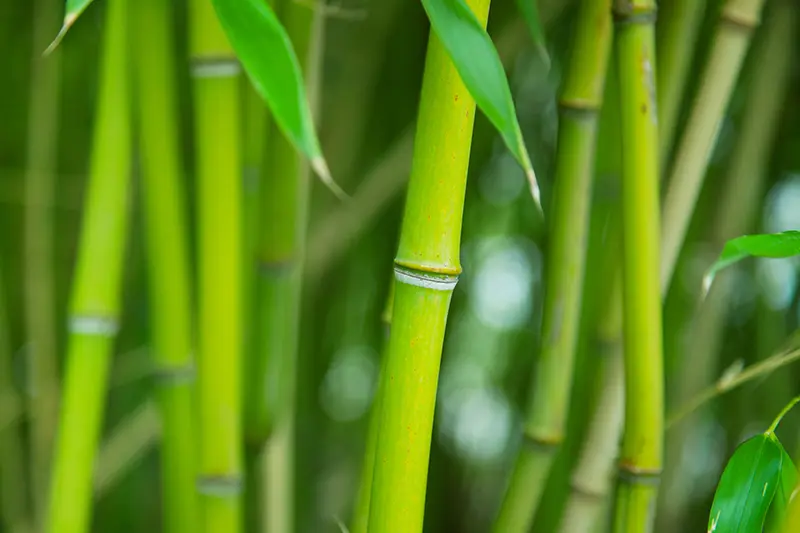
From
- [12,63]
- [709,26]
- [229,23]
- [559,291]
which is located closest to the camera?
[229,23]

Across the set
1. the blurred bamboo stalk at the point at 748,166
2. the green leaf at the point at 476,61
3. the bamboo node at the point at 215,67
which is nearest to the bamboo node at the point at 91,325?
the bamboo node at the point at 215,67

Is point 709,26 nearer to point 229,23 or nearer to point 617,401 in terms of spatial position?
point 617,401

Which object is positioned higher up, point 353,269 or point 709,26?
point 709,26

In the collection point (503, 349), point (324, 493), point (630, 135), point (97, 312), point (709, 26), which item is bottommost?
point (324, 493)

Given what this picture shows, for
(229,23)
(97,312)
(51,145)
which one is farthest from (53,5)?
(229,23)

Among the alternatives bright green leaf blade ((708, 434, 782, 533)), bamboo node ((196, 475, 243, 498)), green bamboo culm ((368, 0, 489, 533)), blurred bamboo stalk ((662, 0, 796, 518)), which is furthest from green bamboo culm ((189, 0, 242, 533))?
blurred bamboo stalk ((662, 0, 796, 518))

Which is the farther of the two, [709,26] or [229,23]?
[709,26]

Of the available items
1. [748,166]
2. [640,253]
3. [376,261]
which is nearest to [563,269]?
[640,253]

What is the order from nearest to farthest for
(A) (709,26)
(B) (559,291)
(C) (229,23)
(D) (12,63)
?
(C) (229,23)
(B) (559,291)
(A) (709,26)
(D) (12,63)
